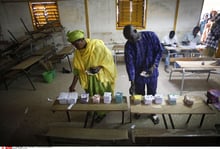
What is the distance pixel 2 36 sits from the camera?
A: 546 cm

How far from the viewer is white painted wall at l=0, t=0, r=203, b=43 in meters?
5.13

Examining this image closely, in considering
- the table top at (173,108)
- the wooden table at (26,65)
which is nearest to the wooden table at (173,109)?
the table top at (173,108)

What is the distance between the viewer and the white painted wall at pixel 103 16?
16.8 ft

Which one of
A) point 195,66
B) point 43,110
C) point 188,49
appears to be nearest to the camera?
point 43,110

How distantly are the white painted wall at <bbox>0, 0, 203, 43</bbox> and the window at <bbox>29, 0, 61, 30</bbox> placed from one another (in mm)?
152

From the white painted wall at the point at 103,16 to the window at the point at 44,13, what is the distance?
0.15 meters

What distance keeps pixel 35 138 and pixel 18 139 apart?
249mm

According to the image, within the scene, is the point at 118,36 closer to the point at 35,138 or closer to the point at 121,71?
the point at 121,71

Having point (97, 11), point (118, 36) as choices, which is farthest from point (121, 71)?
point (97, 11)

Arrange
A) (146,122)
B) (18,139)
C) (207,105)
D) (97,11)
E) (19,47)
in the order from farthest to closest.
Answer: (97,11), (19,47), (146,122), (18,139), (207,105)

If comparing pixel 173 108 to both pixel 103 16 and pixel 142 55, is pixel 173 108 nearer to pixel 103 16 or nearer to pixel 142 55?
pixel 142 55

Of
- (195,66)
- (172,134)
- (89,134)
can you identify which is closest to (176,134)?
(172,134)

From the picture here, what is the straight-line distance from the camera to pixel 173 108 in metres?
1.89

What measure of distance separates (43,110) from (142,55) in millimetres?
2037
